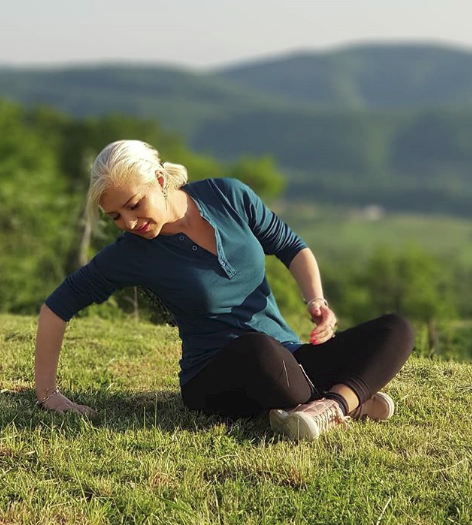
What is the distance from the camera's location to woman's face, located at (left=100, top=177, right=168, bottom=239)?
4211 mm

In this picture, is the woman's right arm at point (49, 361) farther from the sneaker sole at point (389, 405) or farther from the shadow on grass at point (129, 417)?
the sneaker sole at point (389, 405)

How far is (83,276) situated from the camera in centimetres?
458

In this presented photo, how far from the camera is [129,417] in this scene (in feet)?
15.6

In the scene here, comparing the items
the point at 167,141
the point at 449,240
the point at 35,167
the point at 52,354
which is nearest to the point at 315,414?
the point at 52,354

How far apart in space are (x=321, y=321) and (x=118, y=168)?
4.41 ft

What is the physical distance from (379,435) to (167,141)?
7405 cm

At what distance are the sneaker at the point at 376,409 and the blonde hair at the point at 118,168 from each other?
1.74 metres

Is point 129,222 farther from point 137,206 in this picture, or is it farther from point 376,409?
point 376,409

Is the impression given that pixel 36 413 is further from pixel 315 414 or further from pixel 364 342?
pixel 364 342

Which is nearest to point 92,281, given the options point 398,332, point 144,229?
point 144,229

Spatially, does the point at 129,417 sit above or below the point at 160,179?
below

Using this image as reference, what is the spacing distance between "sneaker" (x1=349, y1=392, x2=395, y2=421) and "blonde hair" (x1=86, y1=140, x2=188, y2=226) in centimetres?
174

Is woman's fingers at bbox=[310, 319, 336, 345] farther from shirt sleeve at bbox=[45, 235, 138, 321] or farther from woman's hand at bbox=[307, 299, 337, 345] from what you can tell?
shirt sleeve at bbox=[45, 235, 138, 321]

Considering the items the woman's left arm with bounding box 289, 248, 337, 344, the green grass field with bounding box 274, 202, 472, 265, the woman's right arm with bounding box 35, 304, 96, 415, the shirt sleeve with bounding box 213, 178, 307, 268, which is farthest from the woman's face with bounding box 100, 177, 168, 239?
the green grass field with bounding box 274, 202, 472, 265
